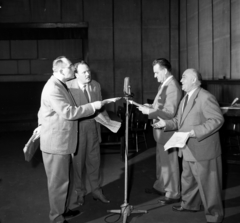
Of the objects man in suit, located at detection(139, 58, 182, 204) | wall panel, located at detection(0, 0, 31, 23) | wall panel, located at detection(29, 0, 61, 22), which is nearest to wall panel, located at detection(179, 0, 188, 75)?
wall panel, located at detection(29, 0, 61, 22)

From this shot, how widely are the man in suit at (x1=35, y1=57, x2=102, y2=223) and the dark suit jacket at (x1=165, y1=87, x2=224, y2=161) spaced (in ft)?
3.14

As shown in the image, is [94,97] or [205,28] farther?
[205,28]

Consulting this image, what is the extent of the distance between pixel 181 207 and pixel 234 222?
0.60 metres

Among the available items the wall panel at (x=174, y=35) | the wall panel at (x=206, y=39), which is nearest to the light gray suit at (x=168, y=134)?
the wall panel at (x=206, y=39)

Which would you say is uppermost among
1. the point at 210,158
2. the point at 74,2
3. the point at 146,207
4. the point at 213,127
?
the point at 74,2

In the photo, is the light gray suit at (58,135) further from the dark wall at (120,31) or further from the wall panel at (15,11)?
the wall panel at (15,11)

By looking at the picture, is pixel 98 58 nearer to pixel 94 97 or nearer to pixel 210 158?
pixel 94 97

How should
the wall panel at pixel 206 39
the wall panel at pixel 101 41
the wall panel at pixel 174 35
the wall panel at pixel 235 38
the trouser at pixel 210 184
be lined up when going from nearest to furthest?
1. the trouser at pixel 210 184
2. the wall panel at pixel 235 38
3. the wall panel at pixel 206 39
4. the wall panel at pixel 101 41
5. the wall panel at pixel 174 35

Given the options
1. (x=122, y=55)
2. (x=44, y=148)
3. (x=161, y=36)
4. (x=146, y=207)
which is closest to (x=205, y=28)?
(x=161, y=36)

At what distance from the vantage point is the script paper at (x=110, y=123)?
3862 millimetres

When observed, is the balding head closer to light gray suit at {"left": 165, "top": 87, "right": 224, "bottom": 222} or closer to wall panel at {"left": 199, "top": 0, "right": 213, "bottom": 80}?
light gray suit at {"left": 165, "top": 87, "right": 224, "bottom": 222}

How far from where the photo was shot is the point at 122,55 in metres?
11.2

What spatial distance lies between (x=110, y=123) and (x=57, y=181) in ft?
3.18

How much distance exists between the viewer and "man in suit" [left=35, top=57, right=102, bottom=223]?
3326 millimetres
